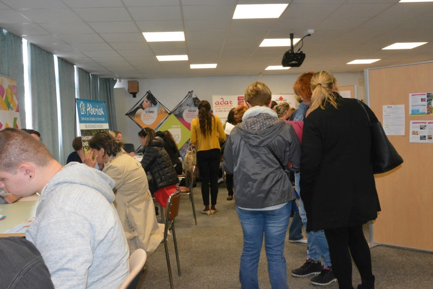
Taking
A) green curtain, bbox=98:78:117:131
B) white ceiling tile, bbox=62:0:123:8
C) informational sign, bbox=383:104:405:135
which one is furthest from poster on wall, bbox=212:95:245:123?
informational sign, bbox=383:104:405:135

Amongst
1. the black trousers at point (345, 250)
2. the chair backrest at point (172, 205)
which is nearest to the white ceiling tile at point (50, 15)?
the chair backrest at point (172, 205)

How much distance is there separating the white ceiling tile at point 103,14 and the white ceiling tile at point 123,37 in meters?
0.66

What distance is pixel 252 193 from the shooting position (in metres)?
1.98

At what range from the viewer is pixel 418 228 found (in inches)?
123

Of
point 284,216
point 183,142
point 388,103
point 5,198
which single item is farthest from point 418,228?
→ point 183,142

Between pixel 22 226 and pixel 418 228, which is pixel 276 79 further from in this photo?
pixel 22 226

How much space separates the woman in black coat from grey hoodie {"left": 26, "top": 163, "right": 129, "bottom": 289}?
1.25 metres

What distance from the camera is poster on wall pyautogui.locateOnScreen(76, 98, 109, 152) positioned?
6.60 metres

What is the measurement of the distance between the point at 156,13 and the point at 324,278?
3471 mm

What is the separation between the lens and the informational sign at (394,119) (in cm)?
312

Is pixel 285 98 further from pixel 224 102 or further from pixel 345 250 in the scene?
pixel 345 250

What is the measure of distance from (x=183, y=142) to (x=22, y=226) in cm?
705

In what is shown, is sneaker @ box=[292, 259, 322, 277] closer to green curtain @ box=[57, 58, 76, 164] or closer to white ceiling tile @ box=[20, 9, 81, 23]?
white ceiling tile @ box=[20, 9, 81, 23]

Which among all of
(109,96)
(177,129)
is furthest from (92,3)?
(109,96)
